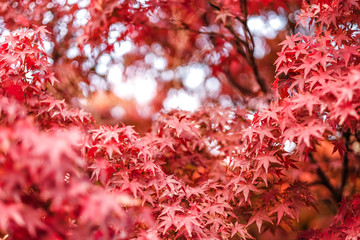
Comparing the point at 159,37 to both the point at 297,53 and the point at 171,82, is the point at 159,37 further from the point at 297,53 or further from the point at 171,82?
the point at 297,53

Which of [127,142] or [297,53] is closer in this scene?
[297,53]

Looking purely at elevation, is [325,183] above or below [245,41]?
below

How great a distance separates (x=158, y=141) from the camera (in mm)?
2338

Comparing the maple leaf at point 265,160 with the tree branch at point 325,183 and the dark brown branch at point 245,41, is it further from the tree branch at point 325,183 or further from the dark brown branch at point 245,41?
the tree branch at point 325,183

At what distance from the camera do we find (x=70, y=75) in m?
3.86

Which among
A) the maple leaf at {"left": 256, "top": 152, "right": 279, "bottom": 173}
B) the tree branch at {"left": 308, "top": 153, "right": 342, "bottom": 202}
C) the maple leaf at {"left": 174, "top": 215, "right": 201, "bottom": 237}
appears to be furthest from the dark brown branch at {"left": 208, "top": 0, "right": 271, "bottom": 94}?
the maple leaf at {"left": 174, "top": 215, "right": 201, "bottom": 237}

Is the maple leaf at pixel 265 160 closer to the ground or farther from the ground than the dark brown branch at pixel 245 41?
closer to the ground

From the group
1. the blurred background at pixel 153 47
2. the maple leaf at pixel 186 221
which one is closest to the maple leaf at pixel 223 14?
the blurred background at pixel 153 47

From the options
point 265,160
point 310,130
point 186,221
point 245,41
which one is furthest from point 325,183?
point 186,221

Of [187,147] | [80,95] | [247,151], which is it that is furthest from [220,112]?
[80,95]

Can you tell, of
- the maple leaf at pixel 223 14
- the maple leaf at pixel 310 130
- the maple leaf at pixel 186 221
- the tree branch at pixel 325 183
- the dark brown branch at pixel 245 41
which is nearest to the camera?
the maple leaf at pixel 310 130

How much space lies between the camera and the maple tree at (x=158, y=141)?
3.60 feet

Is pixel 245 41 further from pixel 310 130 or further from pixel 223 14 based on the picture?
pixel 310 130

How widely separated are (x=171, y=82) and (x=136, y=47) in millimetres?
881
